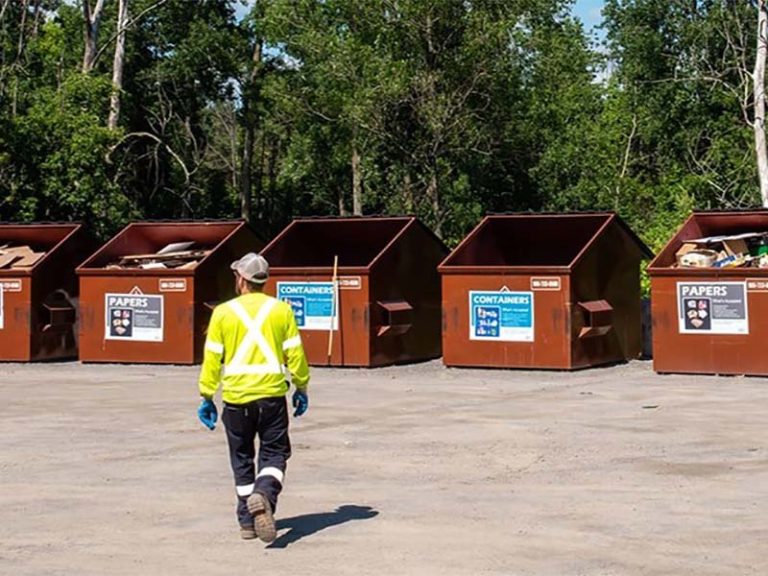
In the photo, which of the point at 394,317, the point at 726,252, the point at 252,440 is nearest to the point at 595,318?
the point at 726,252

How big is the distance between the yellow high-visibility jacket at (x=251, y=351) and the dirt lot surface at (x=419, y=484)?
0.76 m

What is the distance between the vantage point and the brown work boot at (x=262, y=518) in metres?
6.31

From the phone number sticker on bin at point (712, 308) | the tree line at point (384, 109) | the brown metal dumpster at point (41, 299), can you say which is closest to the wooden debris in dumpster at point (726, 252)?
the phone number sticker on bin at point (712, 308)

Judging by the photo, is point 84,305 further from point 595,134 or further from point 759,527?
point 595,134

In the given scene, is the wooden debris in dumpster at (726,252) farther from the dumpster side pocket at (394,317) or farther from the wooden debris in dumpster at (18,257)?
the wooden debris in dumpster at (18,257)

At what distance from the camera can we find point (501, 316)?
1547cm

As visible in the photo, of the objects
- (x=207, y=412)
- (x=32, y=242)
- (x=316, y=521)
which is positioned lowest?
(x=316, y=521)

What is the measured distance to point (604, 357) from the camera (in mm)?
15805

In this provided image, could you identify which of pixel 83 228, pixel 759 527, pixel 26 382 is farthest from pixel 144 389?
pixel 759 527

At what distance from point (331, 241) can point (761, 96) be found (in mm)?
13819

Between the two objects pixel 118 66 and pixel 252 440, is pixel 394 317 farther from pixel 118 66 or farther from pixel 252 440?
pixel 118 66

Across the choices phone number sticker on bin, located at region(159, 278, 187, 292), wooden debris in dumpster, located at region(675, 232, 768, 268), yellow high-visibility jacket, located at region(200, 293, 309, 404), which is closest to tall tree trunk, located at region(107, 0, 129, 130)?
phone number sticker on bin, located at region(159, 278, 187, 292)

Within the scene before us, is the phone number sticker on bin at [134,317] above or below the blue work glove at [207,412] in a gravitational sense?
above

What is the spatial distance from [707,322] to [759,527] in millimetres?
7960
